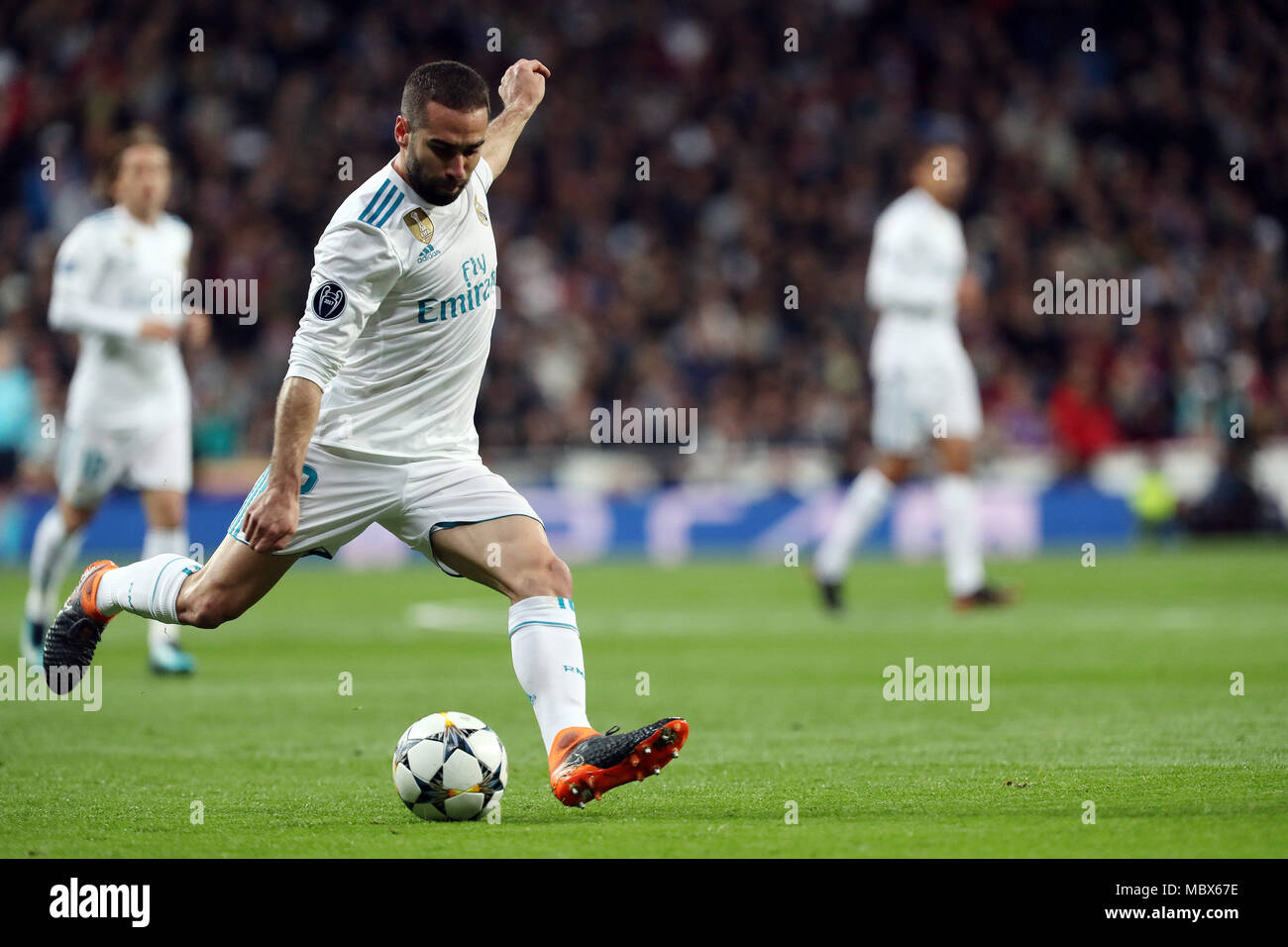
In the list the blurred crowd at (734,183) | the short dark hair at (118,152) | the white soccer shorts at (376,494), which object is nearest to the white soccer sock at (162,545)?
the short dark hair at (118,152)

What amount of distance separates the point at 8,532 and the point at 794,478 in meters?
8.59

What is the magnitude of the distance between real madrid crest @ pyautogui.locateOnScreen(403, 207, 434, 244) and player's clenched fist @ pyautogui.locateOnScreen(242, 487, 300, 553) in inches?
33.6

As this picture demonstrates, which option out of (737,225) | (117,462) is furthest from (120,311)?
(737,225)

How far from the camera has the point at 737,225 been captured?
77.7 feet

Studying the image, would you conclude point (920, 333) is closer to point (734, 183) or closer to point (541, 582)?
point (541, 582)

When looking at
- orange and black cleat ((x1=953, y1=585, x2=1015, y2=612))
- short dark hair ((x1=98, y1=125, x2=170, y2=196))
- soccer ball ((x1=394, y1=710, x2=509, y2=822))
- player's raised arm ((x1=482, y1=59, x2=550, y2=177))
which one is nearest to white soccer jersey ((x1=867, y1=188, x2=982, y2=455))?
orange and black cleat ((x1=953, y1=585, x2=1015, y2=612))

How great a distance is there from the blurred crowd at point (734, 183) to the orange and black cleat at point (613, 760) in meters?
15.2

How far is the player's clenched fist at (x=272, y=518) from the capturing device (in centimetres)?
527

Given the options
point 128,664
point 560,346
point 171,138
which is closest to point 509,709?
point 128,664

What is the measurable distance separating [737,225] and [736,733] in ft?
56.3

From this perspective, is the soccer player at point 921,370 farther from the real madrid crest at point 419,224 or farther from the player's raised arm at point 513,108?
the real madrid crest at point 419,224

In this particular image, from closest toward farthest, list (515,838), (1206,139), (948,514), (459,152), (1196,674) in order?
(515,838) < (459,152) < (1196,674) < (948,514) < (1206,139)

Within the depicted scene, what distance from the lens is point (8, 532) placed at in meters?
18.8

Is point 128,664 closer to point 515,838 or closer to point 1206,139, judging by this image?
point 515,838
